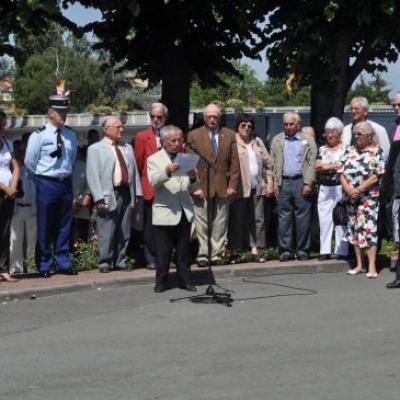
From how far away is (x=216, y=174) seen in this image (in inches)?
504

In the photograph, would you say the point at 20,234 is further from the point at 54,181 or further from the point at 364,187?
the point at 364,187

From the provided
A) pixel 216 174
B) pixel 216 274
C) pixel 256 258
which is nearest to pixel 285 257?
pixel 256 258

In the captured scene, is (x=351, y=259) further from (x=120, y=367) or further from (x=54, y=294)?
(x=120, y=367)

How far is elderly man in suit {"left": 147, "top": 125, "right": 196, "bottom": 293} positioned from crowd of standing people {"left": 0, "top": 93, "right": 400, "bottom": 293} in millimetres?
11

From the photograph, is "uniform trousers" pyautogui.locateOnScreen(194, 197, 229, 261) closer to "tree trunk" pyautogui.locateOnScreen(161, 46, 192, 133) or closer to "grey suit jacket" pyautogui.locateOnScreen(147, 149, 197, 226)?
"grey suit jacket" pyautogui.locateOnScreen(147, 149, 197, 226)

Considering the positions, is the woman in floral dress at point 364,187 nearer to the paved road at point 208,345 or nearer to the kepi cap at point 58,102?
the paved road at point 208,345

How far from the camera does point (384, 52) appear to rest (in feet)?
59.9

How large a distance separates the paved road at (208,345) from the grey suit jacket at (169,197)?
2.66 feet

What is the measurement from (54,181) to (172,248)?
162 centimetres

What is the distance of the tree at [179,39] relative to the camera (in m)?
17.0

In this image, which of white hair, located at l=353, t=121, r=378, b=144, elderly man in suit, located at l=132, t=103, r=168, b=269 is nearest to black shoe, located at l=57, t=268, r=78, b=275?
elderly man in suit, located at l=132, t=103, r=168, b=269

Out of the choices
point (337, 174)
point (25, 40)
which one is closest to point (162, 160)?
point (337, 174)

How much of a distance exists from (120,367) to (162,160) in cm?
381

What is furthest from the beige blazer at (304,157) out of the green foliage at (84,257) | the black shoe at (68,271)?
the black shoe at (68,271)
